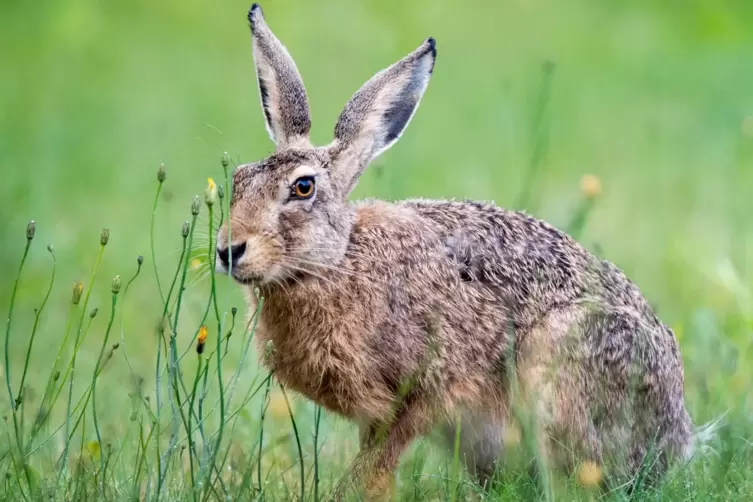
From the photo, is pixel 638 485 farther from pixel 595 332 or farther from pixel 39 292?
Answer: pixel 39 292

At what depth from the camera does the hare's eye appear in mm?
5344

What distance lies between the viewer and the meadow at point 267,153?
17.4 feet

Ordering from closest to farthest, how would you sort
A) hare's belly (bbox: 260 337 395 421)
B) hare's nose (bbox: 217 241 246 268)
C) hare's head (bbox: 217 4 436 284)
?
1. hare's nose (bbox: 217 241 246 268)
2. hare's head (bbox: 217 4 436 284)
3. hare's belly (bbox: 260 337 395 421)

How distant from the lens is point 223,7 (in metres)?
14.8

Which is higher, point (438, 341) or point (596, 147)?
point (596, 147)

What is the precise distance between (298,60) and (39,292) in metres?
5.52

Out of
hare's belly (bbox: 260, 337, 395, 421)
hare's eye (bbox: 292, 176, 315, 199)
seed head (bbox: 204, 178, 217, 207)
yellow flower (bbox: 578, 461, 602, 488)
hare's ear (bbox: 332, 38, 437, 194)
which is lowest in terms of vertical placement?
yellow flower (bbox: 578, 461, 602, 488)

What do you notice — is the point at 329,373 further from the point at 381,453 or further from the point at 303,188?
the point at 303,188

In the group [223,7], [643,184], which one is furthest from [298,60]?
[643,184]

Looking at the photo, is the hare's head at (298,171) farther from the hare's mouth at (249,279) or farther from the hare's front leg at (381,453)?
the hare's front leg at (381,453)

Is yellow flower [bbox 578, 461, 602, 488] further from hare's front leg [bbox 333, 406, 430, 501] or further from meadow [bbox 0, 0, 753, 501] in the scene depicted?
hare's front leg [bbox 333, 406, 430, 501]

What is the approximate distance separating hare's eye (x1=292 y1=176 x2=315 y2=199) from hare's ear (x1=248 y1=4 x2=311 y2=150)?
419mm

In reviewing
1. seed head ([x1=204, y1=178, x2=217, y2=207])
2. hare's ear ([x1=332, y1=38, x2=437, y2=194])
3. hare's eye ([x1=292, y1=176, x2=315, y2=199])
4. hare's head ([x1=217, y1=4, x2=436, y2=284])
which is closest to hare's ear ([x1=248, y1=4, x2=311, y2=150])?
hare's head ([x1=217, y1=4, x2=436, y2=284])

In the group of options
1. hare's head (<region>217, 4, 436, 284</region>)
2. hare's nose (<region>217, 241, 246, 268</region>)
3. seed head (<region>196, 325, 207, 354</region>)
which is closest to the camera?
seed head (<region>196, 325, 207, 354</region>)
